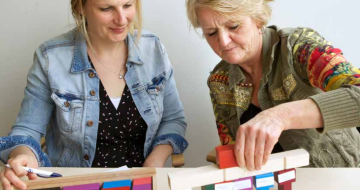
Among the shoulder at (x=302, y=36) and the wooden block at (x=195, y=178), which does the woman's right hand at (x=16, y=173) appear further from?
the shoulder at (x=302, y=36)

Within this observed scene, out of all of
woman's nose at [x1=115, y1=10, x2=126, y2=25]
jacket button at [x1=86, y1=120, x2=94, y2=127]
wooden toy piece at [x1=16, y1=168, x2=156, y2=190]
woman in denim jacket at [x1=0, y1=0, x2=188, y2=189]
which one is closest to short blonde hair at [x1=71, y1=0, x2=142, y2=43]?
woman in denim jacket at [x1=0, y1=0, x2=188, y2=189]

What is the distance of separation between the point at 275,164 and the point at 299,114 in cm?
15

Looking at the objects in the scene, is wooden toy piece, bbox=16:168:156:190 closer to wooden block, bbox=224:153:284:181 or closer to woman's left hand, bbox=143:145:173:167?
wooden block, bbox=224:153:284:181

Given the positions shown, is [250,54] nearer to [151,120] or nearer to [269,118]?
[269,118]

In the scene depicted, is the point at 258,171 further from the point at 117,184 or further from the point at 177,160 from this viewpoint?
the point at 177,160

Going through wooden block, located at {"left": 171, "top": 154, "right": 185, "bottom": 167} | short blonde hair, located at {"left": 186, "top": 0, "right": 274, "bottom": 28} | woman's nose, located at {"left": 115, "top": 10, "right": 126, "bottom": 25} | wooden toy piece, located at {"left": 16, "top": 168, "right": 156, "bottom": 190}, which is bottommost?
wooden block, located at {"left": 171, "top": 154, "right": 185, "bottom": 167}

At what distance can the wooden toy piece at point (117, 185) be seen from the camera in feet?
3.35

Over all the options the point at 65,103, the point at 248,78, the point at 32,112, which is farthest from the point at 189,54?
the point at 32,112

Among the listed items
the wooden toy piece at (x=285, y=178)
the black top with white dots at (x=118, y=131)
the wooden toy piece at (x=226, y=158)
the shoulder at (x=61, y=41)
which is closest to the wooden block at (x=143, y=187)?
the wooden toy piece at (x=226, y=158)

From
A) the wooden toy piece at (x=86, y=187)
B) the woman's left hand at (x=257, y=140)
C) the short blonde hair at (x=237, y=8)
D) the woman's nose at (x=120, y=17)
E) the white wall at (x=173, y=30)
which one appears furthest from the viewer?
the white wall at (x=173, y=30)

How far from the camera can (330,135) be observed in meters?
1.25

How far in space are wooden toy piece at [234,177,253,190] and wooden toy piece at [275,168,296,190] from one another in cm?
8

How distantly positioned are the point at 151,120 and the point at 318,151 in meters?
0.71

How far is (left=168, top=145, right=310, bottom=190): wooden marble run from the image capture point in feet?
3.07
